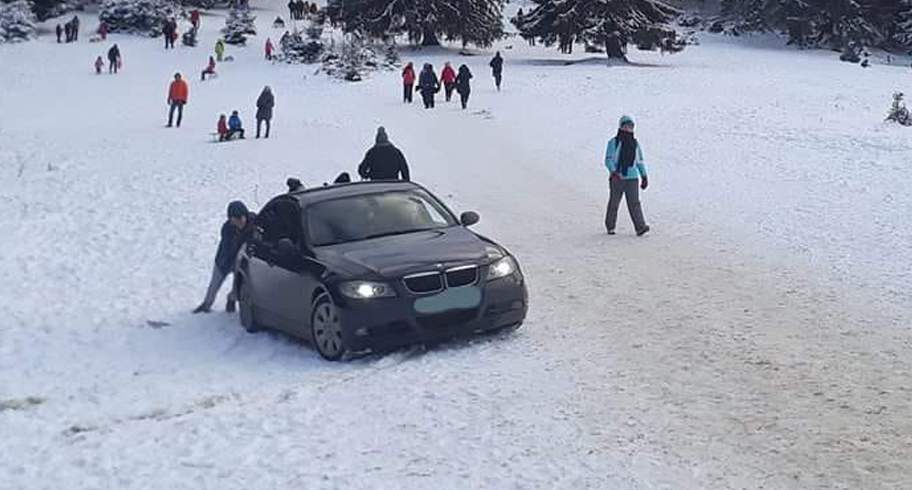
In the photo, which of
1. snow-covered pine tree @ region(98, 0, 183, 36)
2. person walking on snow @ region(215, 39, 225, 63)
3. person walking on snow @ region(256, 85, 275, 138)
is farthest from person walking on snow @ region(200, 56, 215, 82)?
person walking on snow @ region(256, 85, 275, 138)

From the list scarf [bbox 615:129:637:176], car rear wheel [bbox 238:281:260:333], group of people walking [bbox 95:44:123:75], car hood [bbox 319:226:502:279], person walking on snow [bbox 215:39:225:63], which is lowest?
group of people walking [bbox 95:44:123:75]

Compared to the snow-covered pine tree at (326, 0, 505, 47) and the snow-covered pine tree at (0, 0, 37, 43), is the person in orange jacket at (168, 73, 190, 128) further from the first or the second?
the snow-covered pine tree at (0, 0, 37, 43)

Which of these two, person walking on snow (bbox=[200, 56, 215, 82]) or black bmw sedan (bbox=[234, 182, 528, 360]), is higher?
black bmw sedan (bbox=[234, 182, 528, 360])

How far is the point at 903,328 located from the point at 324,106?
33363 mm

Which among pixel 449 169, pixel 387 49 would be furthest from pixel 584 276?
pixel 387 49

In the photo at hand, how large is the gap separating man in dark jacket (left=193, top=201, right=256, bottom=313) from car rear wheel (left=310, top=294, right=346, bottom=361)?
2.47 metres

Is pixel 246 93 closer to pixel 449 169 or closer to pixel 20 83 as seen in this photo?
pixel 20 83

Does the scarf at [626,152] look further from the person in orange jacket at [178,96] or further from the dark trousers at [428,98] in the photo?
the person in orange jacket at [178,96]

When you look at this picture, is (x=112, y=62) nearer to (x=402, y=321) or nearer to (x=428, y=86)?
(x=428, y=86)

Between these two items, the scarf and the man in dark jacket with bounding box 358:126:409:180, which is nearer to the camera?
the man in dark jacket with bounding box 358:126:409:180

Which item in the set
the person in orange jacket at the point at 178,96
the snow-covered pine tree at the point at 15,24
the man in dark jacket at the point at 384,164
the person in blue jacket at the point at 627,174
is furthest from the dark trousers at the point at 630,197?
the snow-covered pine tree at the point at 15,24

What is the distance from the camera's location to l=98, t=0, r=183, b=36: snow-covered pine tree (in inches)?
2889

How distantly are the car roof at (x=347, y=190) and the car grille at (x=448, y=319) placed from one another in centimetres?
207

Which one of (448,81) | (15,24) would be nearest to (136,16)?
(15,24)
